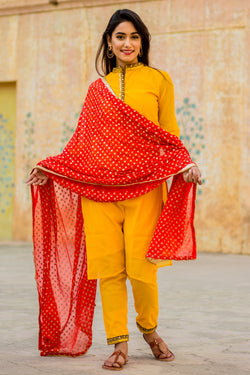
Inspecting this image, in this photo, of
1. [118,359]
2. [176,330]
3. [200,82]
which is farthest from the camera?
[200,82]

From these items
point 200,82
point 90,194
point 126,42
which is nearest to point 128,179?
point 90,194

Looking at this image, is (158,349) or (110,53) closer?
(158,349)

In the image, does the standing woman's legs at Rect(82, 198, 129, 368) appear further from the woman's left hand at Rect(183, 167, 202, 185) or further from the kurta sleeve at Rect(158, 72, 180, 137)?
the kurta sleeve at Rect(158, 72, 180, 137)

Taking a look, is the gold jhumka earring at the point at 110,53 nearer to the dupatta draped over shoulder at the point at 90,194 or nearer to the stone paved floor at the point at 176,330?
the dupatta draped over shoulder at the point at 90,194

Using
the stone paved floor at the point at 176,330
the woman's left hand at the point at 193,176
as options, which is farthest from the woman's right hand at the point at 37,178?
the stone paved floor at the point at 176,330

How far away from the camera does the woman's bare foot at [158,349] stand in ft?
12.0

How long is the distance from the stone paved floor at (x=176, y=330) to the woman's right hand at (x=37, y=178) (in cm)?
86

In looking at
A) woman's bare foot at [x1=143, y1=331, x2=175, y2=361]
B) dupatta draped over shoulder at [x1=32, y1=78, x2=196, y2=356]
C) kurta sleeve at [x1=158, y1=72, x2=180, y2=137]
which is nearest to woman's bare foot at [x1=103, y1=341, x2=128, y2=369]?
woman's bare foot at [x1=143, y1=331, x2=175, y2=361]

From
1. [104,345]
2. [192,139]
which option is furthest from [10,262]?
[104,345]

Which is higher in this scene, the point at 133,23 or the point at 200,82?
the point at 200,82

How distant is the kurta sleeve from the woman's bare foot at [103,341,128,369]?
1.07 metres

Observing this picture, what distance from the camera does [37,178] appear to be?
3.82 m

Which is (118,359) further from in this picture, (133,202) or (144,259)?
(133,202)

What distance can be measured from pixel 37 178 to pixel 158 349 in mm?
1038
